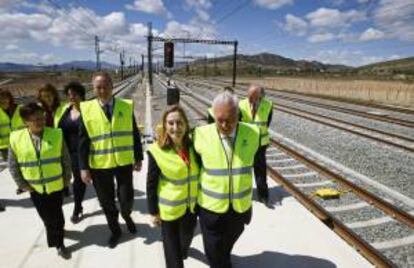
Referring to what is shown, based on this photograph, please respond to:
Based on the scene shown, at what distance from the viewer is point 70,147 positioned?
18.9ft

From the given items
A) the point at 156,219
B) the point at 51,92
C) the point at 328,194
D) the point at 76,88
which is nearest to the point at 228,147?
the point at 156,219

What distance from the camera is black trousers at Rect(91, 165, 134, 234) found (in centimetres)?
488

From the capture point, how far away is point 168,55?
24.2m

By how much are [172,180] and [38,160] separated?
193 cm

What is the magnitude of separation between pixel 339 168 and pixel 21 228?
22.6 ft

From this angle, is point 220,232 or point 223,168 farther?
point 220,232

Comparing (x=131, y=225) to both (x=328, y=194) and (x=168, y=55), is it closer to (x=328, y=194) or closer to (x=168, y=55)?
(x=328, y=194)

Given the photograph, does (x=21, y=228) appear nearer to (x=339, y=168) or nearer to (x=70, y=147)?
(x=70, y=147)


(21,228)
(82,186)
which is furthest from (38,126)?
(21,228)

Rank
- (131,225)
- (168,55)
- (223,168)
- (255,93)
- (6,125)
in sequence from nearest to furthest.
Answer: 1. (223,168)
2. (131,225)
3. (255,93)
4. (6,125)
5. (168,55)

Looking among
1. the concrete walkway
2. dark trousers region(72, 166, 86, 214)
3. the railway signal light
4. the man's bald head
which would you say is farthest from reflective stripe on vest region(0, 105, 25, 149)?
the railway signal light

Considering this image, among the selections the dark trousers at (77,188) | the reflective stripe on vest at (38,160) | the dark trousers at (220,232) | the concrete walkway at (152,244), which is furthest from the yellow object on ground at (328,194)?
the reflective stripe on vest at (38,160)

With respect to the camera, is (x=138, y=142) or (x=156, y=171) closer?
(x=156, y=171)

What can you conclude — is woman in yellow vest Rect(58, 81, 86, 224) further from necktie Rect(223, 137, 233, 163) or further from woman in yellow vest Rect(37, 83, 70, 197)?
necktie Rect(223, 137, 233, 163)
